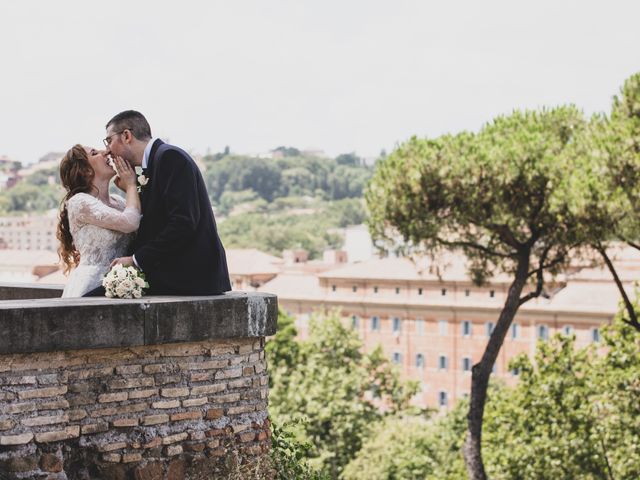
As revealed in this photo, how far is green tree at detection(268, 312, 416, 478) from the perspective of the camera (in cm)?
3275

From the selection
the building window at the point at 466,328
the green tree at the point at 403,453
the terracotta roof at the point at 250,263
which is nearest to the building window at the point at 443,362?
the building window at the point at 466,328

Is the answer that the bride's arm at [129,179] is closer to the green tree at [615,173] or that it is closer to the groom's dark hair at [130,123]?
the groom's dark hair at [130,123]

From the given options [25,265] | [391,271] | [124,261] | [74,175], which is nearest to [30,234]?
[25,265]

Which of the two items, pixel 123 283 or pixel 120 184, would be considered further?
pixel 120 184

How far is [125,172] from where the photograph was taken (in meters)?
5.77

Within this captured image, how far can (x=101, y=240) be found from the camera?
5.83 meters

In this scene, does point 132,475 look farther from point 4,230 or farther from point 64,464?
point 4,230

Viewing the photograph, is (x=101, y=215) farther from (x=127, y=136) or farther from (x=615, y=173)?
(x=615, y=173)

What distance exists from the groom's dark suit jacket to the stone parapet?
22cm

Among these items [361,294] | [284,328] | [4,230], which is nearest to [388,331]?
[361,294]

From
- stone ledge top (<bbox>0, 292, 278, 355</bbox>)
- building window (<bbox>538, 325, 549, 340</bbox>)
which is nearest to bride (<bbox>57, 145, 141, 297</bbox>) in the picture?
stone ledge top (<bbox>0, 292, 278, 355</bbox>)

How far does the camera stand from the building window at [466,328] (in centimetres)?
7219

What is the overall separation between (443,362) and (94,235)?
225ft

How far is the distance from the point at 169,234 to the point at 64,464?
1283mm
